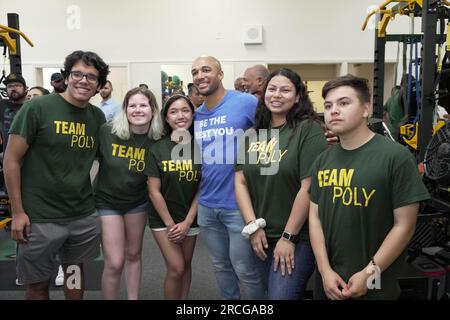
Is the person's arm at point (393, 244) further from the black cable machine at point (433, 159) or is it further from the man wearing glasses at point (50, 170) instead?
the man wearing glasses at point (50, 170)

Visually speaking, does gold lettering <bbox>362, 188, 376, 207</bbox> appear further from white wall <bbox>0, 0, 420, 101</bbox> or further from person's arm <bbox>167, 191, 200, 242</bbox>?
white wall <bbox>0, 0, 420, 101</bbox>

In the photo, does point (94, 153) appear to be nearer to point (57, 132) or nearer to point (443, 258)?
point (57, 132)

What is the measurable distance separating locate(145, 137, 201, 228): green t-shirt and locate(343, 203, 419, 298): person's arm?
103cm

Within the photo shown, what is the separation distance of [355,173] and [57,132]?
1.45 meters

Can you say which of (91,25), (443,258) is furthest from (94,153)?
(91,25)

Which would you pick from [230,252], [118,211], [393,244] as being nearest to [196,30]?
[118,211]

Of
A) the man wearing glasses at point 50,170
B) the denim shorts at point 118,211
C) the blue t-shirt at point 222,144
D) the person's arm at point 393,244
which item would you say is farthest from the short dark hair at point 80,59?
the person's arm at point 393,244

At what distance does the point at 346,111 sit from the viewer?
145cm

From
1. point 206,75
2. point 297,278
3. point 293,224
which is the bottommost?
point 297,278

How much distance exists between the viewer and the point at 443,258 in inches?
97.2

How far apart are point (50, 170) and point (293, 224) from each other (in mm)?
1263

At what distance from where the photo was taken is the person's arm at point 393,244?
1.37 meters

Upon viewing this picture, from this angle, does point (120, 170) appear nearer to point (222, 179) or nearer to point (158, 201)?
point (158, 201)

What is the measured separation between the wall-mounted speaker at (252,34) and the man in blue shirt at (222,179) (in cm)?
529
